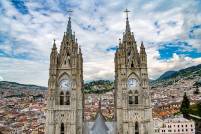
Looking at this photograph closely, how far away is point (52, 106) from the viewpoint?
50.6 metres

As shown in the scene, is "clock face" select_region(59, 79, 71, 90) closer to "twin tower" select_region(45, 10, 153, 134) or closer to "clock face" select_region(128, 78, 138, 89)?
"twin tower" select_region(45, 10, 153, 134)

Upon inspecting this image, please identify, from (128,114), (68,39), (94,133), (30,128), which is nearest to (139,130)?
(128,114)

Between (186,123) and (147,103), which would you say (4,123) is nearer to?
(186,123)

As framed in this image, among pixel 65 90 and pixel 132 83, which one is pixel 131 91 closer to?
pixel 132 83

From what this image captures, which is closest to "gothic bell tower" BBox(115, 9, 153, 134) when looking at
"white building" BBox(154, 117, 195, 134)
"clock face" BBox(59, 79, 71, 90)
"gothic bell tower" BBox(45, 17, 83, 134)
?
"gothic bell tower" BBox(45, 17, 83, 134)

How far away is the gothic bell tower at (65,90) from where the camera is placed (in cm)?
5034

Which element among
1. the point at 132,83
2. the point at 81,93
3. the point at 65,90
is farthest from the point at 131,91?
the point at 65,90

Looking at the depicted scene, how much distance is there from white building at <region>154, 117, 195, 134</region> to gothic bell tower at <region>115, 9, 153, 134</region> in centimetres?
6012

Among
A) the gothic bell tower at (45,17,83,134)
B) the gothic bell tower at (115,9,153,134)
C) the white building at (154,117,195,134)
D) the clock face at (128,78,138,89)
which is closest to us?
the gothic bell tower at (45,17,83,134)

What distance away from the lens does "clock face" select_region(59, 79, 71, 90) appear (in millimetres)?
51531

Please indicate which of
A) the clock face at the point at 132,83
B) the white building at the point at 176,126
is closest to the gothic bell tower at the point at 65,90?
the clock face at the point at 132,83

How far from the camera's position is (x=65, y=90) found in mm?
51531

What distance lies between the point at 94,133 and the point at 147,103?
28.0 ft

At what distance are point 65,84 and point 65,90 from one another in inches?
33.8
